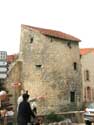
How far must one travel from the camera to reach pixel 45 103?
49.1 meters

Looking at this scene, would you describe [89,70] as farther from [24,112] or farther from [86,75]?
[24,112]

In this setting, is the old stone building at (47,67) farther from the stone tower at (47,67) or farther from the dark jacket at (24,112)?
the dark jacket at (24,112)

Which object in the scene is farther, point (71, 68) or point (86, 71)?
point (86, 71)

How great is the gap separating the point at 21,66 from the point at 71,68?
593 cm

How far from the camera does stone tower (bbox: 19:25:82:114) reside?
159ft

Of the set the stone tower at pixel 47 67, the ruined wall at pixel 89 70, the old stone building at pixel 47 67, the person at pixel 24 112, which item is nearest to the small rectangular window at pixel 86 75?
the ruined wall at pixel 89 70

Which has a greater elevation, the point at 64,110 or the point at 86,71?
the point at 86,71

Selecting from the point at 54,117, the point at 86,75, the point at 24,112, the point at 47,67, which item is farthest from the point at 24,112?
the point at 86,75

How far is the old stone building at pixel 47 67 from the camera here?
159ft

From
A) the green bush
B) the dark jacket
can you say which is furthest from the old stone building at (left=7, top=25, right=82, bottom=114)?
the dark jacket

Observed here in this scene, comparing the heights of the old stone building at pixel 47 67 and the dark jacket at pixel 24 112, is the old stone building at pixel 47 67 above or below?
above

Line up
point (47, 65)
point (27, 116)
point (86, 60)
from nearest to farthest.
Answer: point (27, 116) → point (47, 65) → point (86, 60)

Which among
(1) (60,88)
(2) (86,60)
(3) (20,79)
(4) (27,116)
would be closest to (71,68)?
(1) (60,88)

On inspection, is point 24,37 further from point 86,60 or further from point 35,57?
point 86,60
